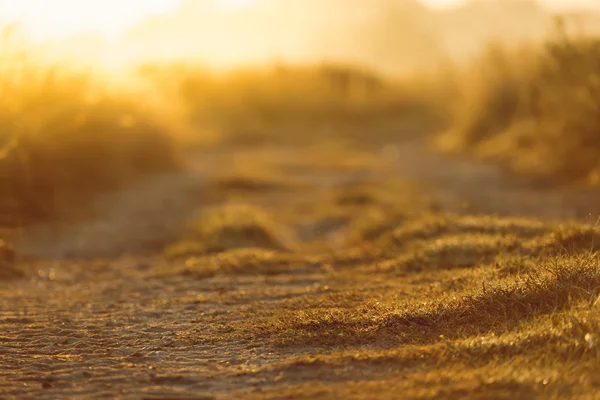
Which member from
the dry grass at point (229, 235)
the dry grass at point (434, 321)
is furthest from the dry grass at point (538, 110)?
the dry grass at point (434, 321)

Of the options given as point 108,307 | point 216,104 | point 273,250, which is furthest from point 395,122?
point 108,307

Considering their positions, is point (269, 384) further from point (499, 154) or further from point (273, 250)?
point (499, 154)

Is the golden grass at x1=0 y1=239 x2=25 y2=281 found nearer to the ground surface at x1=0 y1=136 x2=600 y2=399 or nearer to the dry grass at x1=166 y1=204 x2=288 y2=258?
the ground surface at x1=0 y1=136 x2=600 y2=399

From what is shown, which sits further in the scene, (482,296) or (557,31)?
(557,31)

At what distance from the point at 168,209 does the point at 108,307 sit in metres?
4.30

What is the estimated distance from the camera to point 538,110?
501 inches

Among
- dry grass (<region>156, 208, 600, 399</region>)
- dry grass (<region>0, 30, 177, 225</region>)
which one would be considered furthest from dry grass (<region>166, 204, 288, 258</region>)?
dry grass (<region>0, 30, 177, 225</region>)

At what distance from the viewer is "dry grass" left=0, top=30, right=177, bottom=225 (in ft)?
Result: 24.0

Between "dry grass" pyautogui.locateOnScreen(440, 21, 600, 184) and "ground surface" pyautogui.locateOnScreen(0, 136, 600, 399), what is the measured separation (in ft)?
5.32

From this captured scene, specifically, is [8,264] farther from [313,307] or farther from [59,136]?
[59,136]

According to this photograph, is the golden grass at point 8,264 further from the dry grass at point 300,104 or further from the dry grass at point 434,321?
the dry grass at point 300,104

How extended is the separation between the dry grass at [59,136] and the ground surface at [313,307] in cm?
48

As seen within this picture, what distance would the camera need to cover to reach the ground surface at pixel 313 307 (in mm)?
3270

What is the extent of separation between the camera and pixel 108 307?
15.9 ft
